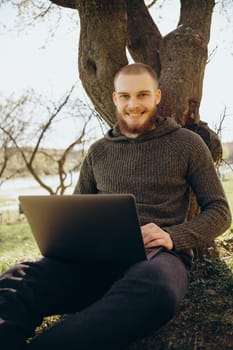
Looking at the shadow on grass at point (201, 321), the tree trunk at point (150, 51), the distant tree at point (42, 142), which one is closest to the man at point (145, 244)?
the shadow on grass at point (201, 321)

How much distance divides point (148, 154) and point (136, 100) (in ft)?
1.25

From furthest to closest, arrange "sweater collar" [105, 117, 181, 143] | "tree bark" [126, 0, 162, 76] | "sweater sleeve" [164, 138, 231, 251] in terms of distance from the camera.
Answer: "tree bark" [126, 0, 162, 76], "sweater collar" [105, 117, 181, 143], "sweater sleeve" [164, 138, 231, 251]

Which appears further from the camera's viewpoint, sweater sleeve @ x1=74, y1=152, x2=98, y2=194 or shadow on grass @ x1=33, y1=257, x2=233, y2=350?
sweater sleeve @ x1=74, y1=152, x2=98, y2=194

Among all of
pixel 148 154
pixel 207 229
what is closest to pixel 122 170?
pixel 148 154

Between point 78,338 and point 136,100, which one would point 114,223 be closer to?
point 78,338

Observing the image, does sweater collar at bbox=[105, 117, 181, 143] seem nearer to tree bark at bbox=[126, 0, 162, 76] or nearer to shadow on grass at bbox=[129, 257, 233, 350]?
shadow on grass at bbox=[129, 257, 233, 350]

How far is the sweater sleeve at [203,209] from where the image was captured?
249cm

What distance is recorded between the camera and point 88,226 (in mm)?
2172

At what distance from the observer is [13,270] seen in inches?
92.1

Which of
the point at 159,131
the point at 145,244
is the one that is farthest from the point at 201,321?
the point at 159,131

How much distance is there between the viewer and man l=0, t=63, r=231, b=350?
1879 millimetres

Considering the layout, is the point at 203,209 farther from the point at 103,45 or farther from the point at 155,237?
the point at 103,45

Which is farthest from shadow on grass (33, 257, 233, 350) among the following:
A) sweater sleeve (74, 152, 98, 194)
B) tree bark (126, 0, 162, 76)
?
tree bark (126, 0, 162, 76)

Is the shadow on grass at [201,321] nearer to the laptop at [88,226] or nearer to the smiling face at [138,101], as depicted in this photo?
the laptop at [88,226]
